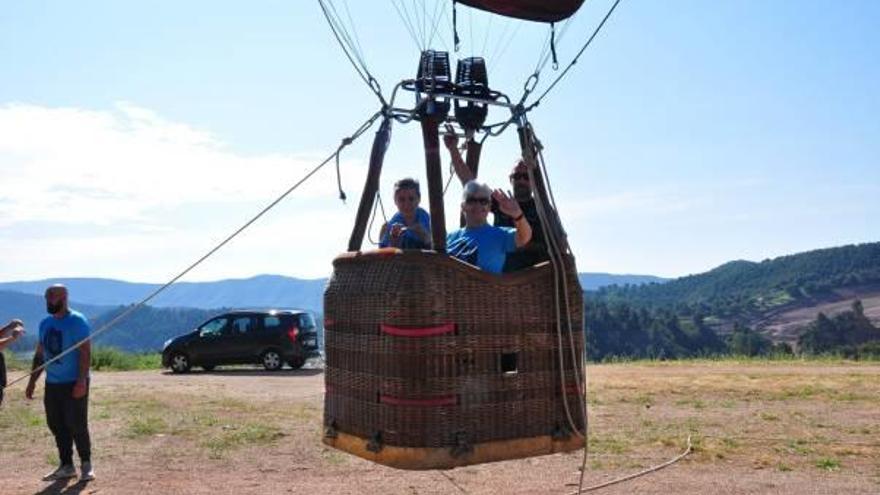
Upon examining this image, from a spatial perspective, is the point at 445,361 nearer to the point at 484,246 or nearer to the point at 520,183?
the point at 484,246

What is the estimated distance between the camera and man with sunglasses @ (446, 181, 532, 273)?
515 cm

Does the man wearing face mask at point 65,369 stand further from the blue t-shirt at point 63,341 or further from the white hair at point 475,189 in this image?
the white hair at point 475,189

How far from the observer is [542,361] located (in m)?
5.11

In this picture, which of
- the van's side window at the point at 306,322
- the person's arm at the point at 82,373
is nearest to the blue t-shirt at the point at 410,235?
the person's arm at the point at 82,373

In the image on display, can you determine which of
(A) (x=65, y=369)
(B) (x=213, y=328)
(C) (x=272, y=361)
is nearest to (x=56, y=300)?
(A) (x=65, y=369)

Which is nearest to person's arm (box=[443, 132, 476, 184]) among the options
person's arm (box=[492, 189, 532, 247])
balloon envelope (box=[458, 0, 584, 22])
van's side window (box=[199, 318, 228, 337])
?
person's arm (box=[492, 189, 532, 247])

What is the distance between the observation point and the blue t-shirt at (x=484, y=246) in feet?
16.9

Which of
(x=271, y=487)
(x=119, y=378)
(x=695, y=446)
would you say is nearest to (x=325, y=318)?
(x=271, y=487)

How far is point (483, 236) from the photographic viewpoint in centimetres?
519

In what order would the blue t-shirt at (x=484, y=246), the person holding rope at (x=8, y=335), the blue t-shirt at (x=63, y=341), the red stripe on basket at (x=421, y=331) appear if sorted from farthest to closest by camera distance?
the person holding rope at (x=8, y=335)
the blue t-shirt at (x=63, y=341)
the blue t-shirt at (x=484, y=246)
the red stripe on basket at (x=421, y=331)

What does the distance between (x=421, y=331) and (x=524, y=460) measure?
209 inches

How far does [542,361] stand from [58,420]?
5272mm

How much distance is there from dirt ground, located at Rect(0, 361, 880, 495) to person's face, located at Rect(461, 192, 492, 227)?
3610 millimetres

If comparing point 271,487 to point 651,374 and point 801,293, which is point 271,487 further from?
point 801,293
